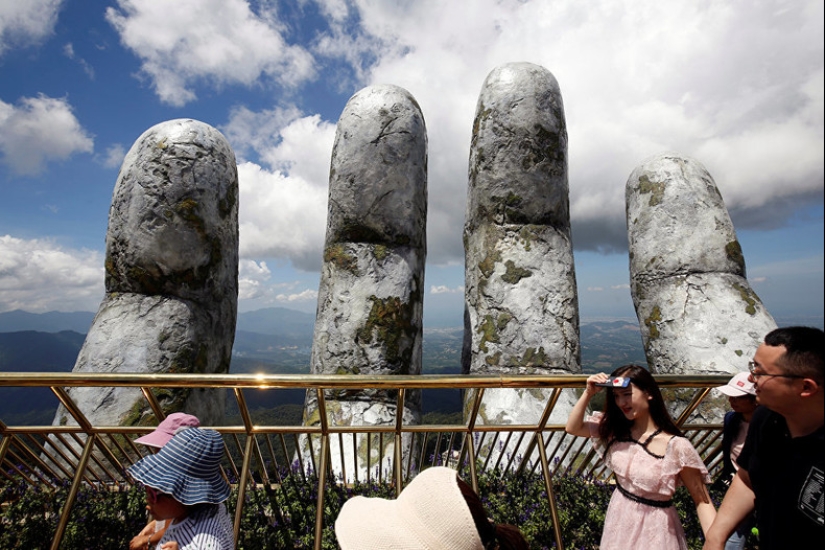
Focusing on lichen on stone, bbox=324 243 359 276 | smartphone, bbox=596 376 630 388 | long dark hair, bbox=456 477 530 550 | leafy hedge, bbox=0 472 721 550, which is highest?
lichen on stone, bbox=324 243 359 276

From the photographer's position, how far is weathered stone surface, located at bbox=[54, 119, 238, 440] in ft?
15.7

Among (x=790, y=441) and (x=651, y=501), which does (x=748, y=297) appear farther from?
(x=790, y=441)

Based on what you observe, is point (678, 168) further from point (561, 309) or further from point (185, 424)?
point (185, 424)

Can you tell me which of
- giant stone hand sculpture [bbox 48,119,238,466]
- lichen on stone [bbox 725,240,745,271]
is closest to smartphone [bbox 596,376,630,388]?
giant stone hand sculpture [bbox 48,119,238,466]

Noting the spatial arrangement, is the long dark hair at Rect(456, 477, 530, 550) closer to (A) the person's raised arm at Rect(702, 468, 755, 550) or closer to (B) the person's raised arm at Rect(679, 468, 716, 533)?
(A) the person's raised arm at Rect(702, 468, 755, 550)

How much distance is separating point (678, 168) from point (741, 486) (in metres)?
5.70

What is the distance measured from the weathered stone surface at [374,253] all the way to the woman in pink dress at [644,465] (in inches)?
135

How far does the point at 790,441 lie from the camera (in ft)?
5.24

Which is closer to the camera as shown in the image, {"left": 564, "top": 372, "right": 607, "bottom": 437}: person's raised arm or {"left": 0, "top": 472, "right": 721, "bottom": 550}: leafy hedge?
{"left": 564, "top": 372, "right": 607, "bottom": 437}: person's raised arm

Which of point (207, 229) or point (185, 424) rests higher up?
point (207, 229)

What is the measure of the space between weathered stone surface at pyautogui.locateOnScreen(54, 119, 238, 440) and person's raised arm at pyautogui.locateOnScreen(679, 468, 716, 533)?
15.4ft

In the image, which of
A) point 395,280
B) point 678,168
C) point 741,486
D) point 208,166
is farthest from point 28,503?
point 678,168

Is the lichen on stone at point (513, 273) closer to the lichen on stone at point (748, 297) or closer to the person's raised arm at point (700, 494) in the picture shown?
the lichen on stone at point (748, 297)

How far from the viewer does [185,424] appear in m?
2.36
